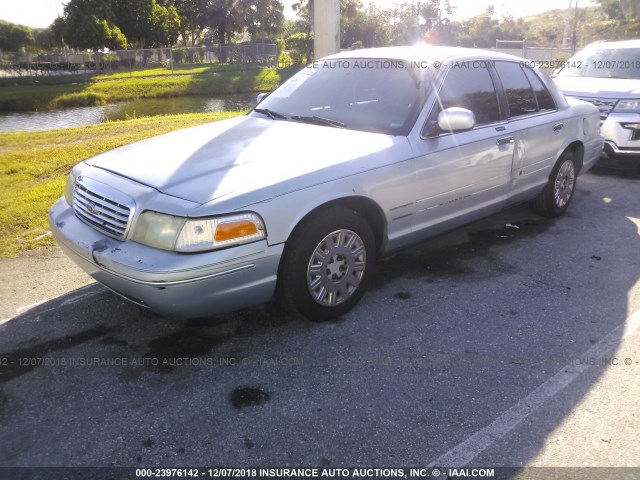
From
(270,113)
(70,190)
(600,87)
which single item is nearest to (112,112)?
(600,87)

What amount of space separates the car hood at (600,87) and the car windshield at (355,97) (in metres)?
4.63

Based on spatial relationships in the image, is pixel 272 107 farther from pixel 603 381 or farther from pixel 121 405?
pixel 603 381

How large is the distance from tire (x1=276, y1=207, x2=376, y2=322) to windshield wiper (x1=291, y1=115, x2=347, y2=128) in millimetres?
830

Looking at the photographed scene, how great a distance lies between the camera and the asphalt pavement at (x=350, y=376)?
95.3 inches

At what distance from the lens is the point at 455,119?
3686 mm

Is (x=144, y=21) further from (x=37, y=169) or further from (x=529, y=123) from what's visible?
(x=529, y=123)

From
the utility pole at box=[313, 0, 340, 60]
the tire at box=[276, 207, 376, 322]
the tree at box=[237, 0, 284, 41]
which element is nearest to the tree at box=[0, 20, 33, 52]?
the tree at box=[237, 0, 284, 41]

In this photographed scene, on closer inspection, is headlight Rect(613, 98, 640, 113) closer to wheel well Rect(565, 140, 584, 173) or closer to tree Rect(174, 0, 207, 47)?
wheel well Rect(565, 140, 584, 173)

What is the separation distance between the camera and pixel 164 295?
280 centimetres

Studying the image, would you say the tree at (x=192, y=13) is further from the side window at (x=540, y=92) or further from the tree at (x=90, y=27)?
the side window at (x=540, y=92)

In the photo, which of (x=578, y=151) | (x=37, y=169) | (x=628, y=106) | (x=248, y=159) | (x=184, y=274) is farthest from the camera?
(x=37, y=169)

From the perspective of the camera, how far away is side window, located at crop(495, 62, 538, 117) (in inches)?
182

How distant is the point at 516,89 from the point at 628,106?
3.36 meters

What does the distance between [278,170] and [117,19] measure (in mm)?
54413
